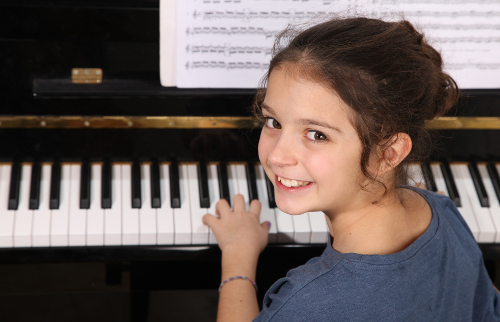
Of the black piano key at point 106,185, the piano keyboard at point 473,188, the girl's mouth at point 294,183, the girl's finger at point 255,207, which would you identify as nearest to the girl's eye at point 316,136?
the girl's mouth at point 294,183

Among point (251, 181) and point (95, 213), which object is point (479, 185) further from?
point (95, 213)

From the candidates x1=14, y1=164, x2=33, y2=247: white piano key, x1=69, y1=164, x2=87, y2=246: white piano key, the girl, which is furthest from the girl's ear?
x1=14, y1=164, x2=33, y2=247: white piano key

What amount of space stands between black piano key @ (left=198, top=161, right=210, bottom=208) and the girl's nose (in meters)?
0.54

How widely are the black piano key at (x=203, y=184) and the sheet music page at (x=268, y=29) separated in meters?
0.29

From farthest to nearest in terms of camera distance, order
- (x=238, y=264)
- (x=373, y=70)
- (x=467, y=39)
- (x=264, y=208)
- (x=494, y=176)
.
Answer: (x=494, y=176)
(x=264, y=208)
(x=467, y=39)
(x=238, y=264)
(x=373, y=70)

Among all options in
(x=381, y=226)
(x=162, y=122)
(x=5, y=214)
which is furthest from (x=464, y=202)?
(x=5, y=214)

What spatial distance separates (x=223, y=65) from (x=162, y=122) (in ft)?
0.87

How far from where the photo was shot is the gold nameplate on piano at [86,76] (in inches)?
58.7

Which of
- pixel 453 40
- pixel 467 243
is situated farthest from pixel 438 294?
pixel 453 40

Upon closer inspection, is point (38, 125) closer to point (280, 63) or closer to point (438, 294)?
point (280, 63)

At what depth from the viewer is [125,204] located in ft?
5.05

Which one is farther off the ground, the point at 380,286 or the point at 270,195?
the point at 380,286

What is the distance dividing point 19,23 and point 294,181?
896 millimetres

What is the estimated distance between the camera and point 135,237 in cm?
148
